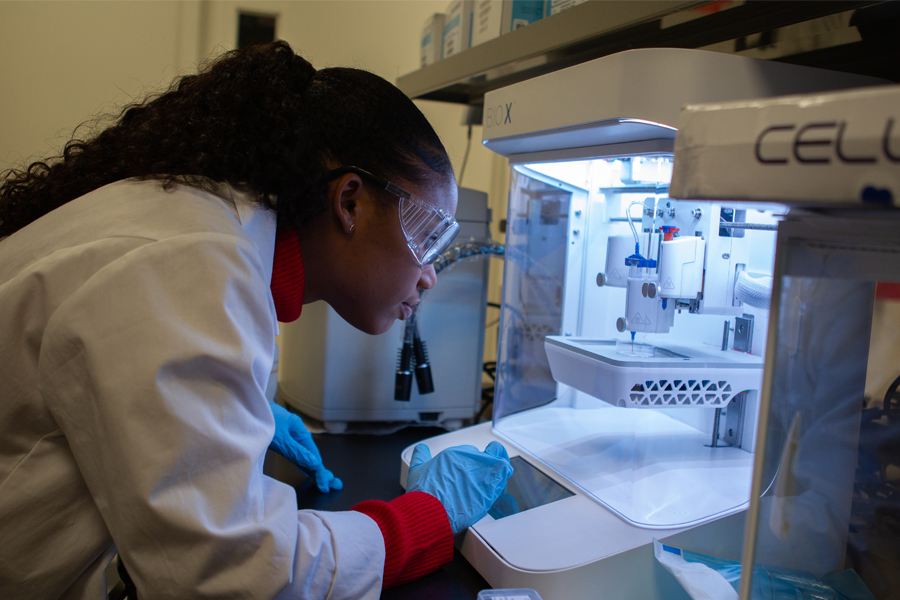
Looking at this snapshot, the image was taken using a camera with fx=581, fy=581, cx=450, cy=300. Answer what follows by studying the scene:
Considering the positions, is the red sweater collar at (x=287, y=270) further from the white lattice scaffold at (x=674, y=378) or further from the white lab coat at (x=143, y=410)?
the white lattice scaffold at (x=674, y=378)

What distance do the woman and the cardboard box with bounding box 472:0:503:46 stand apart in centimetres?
55

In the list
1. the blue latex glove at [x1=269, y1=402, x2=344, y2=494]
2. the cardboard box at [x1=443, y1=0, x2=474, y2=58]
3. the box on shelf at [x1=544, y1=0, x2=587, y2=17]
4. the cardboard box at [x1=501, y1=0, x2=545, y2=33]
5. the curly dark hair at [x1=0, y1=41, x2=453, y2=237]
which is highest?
the cardboard box at [x1=443, y1=0, x2=474, y2=58]

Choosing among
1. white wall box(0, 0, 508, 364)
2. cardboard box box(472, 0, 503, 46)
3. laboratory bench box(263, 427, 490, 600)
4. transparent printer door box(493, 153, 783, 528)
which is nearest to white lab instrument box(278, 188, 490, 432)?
laboratory bench box(263, 427, 490, 600)

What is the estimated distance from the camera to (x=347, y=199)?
2.49 ft

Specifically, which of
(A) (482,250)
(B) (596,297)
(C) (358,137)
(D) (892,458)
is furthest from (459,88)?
(D) (892,458)

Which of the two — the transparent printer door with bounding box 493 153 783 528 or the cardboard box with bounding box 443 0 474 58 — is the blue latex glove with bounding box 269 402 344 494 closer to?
the transparent printer door with bounding box 493 153 783 528

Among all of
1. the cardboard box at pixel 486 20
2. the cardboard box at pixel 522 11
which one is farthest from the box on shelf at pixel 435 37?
the cardboard box at pixel 522 11

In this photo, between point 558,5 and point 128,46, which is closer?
point 558,5

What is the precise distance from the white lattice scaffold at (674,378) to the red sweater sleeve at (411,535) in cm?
30

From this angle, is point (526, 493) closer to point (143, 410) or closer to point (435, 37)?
point (143, 410)

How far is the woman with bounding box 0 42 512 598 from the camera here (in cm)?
51

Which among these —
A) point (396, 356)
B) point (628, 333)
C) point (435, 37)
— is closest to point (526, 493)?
point (628, 333)

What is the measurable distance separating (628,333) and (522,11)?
26.8 inches

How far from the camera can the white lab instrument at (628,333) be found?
0.71 metres
